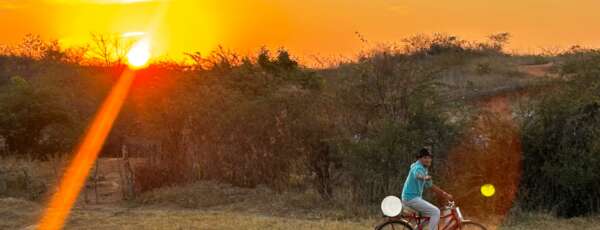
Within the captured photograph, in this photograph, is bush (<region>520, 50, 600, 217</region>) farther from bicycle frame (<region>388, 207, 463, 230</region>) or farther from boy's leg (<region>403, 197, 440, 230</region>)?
boy's leg (<region>403, 197, 440, 230</region>)

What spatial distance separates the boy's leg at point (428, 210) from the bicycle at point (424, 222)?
117 millimetres

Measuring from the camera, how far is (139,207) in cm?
1566

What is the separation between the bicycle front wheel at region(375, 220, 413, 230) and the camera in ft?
30.2

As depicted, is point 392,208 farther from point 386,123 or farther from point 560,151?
point 560,151

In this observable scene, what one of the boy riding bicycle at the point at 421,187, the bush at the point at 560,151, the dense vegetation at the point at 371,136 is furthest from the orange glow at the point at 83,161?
the bush at the point at 560,151

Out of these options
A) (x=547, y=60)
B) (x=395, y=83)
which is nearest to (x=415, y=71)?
(x=395, y=83)

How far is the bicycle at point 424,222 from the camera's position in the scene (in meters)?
9.09

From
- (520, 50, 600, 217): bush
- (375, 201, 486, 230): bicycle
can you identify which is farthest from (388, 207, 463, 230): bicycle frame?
(520, 50, 600, 217): bush

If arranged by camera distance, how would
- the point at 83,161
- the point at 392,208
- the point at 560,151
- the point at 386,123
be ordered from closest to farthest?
the point at 392,208, the point at 560,151, the point at 386,123, the point at 83,161

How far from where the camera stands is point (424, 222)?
30.4ft

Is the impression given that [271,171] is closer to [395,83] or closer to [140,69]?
[395,83]

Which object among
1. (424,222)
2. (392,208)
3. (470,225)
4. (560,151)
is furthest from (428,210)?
(560,151)

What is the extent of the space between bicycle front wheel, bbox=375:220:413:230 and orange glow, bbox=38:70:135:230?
658cm

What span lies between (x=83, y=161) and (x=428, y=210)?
13.2 metres
